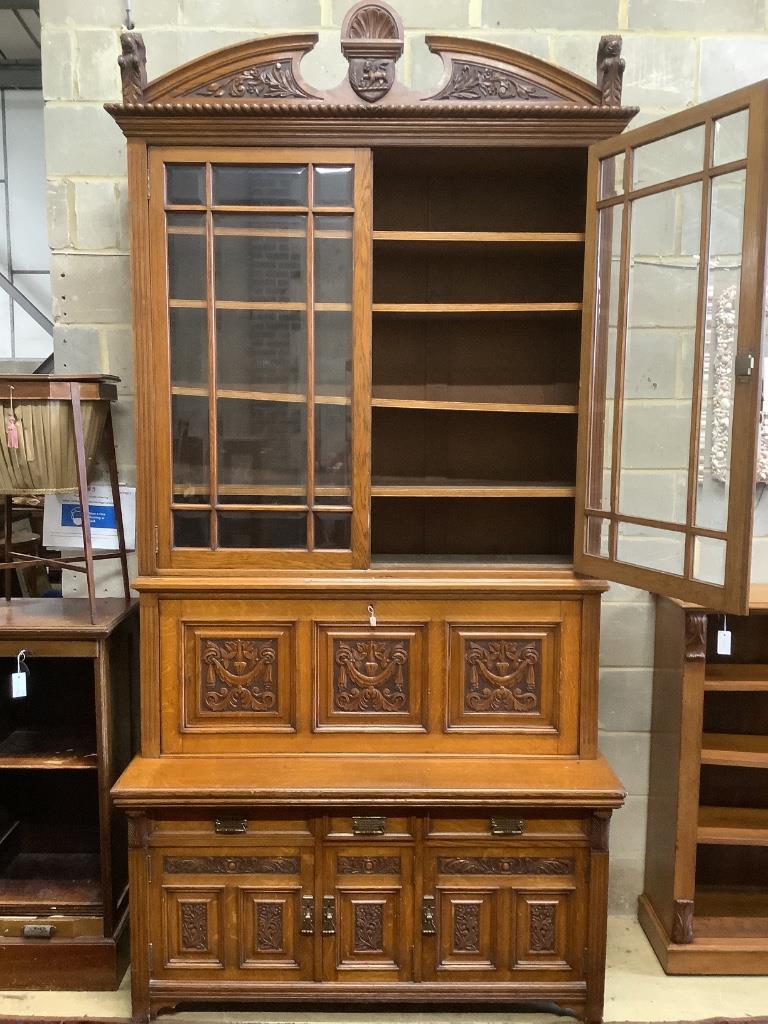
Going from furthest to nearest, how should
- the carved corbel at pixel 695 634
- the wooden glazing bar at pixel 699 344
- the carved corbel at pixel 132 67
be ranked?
1. the carved corbel at pixel 695 634
2. the carved corbel at pixel 132 67
3. the wooden glazing bar at pixel 699 344

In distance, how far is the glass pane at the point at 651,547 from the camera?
184 centimetres

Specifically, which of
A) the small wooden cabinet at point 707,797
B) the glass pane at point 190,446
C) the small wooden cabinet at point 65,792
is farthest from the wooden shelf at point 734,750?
the small wooden cabinet at point 65,792

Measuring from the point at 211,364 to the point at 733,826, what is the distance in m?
2.04

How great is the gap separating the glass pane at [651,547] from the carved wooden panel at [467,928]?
94 cm

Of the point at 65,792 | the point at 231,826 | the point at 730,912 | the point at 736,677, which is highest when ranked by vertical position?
the point at 736,677

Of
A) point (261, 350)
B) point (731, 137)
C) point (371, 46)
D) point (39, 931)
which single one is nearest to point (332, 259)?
point (261, 350)

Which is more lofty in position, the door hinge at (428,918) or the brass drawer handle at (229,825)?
the brass drawer handle at (229,825)

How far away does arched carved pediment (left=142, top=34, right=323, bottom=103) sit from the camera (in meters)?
1.87

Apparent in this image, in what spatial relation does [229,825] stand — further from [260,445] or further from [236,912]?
[260,445]

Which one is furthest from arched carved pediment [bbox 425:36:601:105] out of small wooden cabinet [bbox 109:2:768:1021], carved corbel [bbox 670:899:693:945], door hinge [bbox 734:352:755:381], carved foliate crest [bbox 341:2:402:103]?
carved corbel [bbox 670:899:693:945]

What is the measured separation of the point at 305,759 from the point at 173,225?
4.77 feet

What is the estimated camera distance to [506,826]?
1951mm

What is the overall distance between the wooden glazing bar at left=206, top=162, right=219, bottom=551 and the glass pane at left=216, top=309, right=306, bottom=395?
0.02 m

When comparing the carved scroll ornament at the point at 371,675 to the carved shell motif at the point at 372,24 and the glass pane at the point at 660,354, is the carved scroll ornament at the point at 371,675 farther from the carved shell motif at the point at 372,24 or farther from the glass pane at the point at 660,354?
the carved shell motif at the point at 372,24
